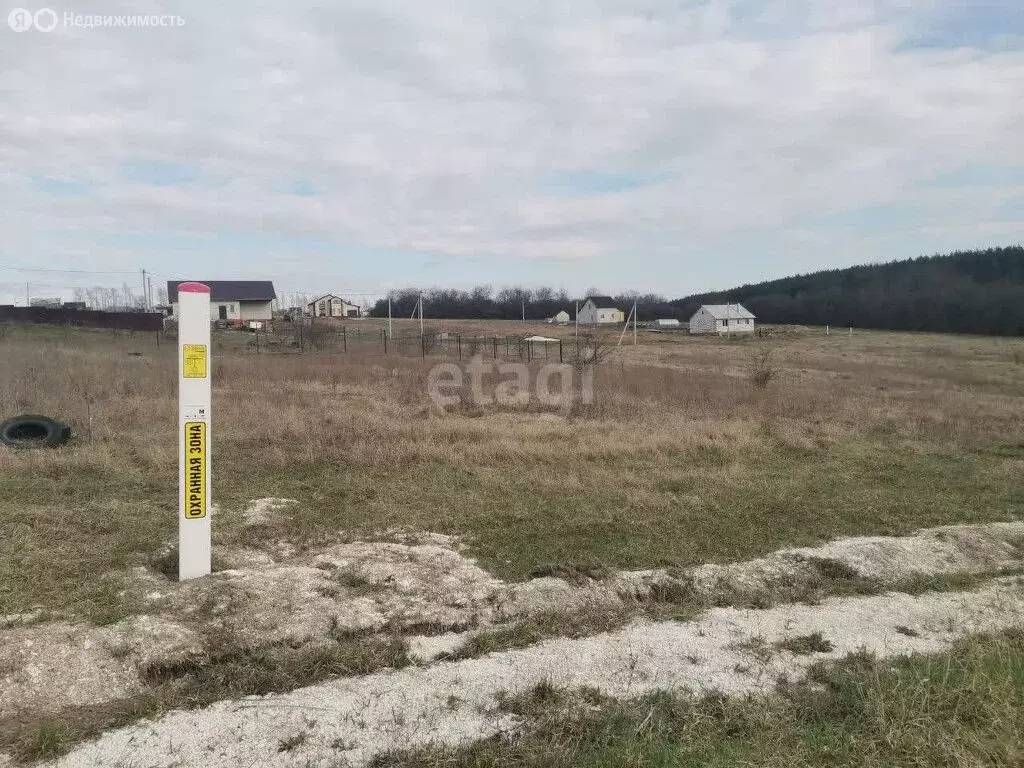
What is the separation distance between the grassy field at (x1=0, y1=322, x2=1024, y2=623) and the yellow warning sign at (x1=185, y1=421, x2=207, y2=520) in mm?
739

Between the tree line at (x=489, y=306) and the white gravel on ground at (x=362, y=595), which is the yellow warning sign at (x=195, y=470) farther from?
the tree line at (x=489, y=306)

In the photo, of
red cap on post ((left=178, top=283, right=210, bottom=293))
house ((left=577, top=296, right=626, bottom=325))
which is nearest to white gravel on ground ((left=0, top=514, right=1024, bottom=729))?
red cap on post ((left=178, top=283, right=210, bottom=293))

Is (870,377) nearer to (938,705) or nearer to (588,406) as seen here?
(588,406)

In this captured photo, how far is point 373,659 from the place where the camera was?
4.06 m

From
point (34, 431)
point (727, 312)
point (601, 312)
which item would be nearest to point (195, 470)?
point (34, 431)

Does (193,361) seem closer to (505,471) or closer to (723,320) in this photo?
(505,471)

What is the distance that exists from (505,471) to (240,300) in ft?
169

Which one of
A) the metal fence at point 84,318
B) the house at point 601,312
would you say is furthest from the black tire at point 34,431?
the house at point 601,312

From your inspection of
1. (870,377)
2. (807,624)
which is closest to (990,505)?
(807,624)

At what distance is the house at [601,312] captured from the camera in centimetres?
9350

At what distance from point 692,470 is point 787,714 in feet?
22.1

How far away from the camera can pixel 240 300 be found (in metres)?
55.9

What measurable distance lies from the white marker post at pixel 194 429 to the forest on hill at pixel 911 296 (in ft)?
259

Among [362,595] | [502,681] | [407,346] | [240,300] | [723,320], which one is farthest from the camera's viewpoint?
[723,320]
